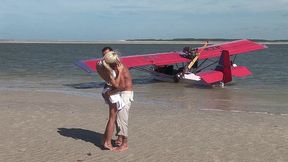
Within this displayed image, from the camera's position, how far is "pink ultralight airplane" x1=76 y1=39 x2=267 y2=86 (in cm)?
1883

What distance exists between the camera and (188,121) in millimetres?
9703

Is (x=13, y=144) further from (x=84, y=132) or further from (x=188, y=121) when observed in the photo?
(x=188, y=121)

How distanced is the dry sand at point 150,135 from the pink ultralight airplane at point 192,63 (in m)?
7.28

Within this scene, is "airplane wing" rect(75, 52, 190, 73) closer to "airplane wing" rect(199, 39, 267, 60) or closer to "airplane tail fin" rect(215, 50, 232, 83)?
"airplane wing" rect(199, 39, 267, 60)

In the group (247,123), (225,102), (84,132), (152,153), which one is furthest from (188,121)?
(225,102)

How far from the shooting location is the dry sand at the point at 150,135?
675 cm

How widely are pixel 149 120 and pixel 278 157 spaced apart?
3546 mm

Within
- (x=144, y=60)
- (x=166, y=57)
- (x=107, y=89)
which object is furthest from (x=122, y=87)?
(x=166, y=57)

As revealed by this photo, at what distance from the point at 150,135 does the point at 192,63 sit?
12.9 m

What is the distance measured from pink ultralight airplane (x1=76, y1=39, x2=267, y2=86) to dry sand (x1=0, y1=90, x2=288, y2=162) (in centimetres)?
728

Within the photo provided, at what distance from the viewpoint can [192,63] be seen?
817 inches

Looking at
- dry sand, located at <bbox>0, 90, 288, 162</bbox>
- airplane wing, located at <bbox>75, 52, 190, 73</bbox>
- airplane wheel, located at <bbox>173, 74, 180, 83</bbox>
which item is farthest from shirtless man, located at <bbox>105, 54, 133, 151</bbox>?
airplane wheel, located at <bbox>173, 74, 180, 83</bbox>

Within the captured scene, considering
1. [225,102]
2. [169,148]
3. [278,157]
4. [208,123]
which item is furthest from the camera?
[225,102]

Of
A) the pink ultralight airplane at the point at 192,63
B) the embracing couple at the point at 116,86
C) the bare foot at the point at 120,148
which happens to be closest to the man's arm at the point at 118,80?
the embracing couple at the point at 116,86
